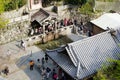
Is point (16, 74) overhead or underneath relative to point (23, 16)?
underneath

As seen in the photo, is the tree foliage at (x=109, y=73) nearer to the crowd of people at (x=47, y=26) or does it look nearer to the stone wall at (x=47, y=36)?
the stone wall at (x=47, y=36)

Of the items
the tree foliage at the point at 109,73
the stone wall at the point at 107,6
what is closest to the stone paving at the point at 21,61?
the tree foliage at the point at 109,73

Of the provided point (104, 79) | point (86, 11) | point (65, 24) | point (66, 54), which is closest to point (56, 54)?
point (66, 54)

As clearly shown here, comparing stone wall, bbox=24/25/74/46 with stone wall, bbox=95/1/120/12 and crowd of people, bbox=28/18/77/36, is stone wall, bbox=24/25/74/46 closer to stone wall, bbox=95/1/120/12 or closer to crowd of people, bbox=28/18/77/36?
crowd of people, bbox=28/18/77/36

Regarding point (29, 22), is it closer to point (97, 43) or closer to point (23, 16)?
point (23, 16)

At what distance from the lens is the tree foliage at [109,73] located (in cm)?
2832

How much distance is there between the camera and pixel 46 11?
45.0 m

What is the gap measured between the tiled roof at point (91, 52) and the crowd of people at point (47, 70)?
2.71 meters

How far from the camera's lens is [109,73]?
30.1 m

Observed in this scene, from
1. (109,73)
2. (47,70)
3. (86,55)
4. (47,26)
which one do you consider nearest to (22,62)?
(47,70)

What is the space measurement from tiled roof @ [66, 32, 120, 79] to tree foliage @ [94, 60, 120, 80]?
131 centimetres

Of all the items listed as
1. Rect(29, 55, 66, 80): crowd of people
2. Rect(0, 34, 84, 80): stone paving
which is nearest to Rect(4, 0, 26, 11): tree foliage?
Rect(0, 34, 84, 80): stone paving

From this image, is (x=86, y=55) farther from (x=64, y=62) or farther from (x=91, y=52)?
(x=64, y=62)

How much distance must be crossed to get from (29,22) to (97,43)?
13077 millimetres
